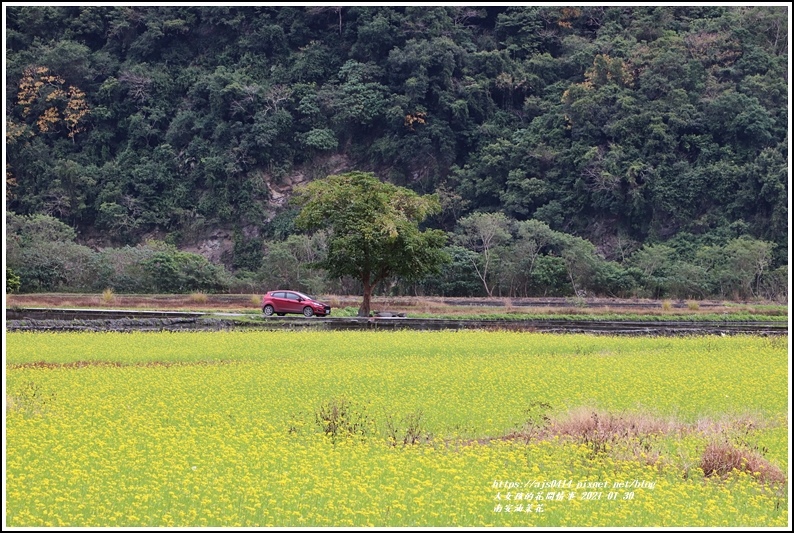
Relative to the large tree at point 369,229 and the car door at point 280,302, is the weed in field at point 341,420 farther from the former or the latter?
the car door at point 280,302

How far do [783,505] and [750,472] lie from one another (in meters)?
1.27

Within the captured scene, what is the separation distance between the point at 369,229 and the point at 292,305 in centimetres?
445

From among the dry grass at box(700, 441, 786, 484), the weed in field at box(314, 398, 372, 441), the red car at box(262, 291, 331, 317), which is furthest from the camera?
the red car at box(262, 291, 331, 317)

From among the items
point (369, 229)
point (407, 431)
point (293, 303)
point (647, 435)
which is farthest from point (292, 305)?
point (647, 435)

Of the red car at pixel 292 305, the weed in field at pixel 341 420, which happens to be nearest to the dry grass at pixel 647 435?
the weed in field at pixel 341 420

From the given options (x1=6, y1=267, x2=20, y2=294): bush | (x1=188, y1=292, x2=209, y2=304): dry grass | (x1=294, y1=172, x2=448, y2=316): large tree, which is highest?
(x1=294, y1=172, x2=448, y2=316): large tree

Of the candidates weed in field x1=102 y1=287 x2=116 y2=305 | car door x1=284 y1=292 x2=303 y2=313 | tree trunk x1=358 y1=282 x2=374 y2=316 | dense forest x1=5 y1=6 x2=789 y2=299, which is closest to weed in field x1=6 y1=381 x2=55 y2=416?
car door x1=284 y1=292 x2=303 y2=313

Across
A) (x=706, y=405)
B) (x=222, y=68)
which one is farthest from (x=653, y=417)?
(x=222, y=68)

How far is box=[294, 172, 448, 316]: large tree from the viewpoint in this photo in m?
37.8

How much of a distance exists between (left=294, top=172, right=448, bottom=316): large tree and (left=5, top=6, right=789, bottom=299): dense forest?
12276 millimetres

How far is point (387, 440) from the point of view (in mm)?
13852

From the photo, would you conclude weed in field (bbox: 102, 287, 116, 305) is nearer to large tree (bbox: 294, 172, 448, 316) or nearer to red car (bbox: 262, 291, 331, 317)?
red car (bbox: 262, 291, 331, 317)

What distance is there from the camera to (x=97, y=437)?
44.2ft

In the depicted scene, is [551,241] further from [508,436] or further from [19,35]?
[19,35]
